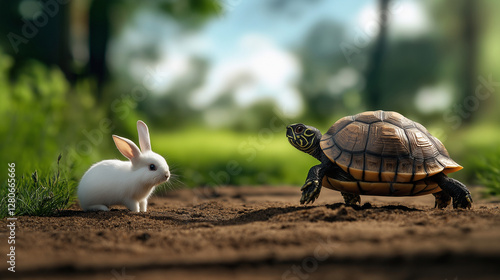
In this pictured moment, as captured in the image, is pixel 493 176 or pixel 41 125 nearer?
pixel 41 125

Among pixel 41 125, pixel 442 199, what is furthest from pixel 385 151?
pixel 41 125

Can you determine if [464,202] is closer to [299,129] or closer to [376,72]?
[299,129]

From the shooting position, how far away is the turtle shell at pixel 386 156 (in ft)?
13.0

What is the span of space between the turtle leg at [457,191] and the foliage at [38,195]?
4088 millimetres

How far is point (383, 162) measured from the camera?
13.0 feet

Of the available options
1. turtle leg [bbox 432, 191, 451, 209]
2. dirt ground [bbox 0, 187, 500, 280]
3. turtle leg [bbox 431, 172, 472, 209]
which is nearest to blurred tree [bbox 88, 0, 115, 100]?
dirt ground [bbox 0, 187, 500, 280]

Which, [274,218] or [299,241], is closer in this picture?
[299,241]

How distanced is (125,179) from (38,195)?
947 mm

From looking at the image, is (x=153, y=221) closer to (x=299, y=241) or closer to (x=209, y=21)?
(x=299, y=241)

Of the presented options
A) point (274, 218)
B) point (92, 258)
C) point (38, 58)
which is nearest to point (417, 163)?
point (274, 218)

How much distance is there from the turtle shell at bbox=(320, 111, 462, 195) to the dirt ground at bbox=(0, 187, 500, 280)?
0.59 metres

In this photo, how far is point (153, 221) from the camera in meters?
3.73

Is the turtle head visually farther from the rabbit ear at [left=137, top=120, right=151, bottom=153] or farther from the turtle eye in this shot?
the rabbit ear at [left=137, top=120, right=151, bottom=153]

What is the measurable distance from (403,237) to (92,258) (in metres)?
1.90
